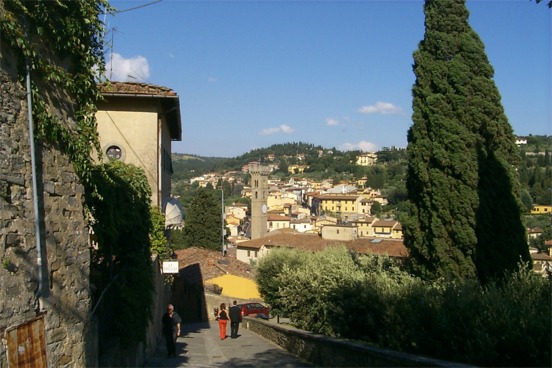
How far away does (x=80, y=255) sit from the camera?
6926mm

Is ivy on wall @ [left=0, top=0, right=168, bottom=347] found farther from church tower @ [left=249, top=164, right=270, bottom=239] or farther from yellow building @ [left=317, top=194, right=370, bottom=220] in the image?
yellow building @ [left=317, top=194, right=370, bottom=220]

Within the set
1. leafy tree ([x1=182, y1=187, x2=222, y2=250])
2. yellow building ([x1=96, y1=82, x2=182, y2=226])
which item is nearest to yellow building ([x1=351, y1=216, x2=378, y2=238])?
leafy tree ([x1=182, y1=187, x2=222, y2=250])

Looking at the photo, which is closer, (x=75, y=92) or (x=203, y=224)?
(x=75, y=92)

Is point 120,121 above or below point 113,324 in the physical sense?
above

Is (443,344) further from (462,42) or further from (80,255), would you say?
(462,42)

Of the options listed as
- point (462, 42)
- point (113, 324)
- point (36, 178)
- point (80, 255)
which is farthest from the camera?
point (462, 42)

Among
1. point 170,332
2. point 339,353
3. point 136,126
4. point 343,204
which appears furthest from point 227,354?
point 343,204

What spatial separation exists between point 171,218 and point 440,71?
9236 millimetres

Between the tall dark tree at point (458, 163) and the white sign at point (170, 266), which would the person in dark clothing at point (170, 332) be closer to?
the white sign at point (170, 266)

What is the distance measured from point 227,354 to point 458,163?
7681mm

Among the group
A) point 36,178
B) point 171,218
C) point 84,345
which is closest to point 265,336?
point 171,218

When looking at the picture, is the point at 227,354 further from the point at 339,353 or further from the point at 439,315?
the point at 439,315

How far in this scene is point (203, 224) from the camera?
65.7m

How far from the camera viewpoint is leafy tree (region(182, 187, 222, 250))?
214 ft
